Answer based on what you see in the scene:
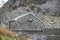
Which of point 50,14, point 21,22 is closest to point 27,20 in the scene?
point 21,22

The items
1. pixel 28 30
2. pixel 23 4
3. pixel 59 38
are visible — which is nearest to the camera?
pixel 59 38

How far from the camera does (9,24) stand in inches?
1156

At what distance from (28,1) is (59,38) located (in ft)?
87.2

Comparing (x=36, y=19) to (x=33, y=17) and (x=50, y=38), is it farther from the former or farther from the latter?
(x=50, y=38)

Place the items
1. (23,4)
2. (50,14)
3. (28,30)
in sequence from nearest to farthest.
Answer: (28,30)
(50,14)
(23,4)

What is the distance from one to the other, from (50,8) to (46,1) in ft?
5.25

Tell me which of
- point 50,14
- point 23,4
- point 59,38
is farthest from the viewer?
point 23,4

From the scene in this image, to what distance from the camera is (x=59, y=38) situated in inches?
950

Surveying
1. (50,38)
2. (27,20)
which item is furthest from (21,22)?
(50,38)

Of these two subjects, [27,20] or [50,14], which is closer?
[27,20]

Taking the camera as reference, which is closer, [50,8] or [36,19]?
[36,19]

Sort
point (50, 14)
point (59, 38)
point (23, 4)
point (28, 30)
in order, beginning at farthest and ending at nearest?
point (23, 4) → point (50, 14) → point (28, 30) → point (59, 38)

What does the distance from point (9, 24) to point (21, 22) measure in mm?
1086

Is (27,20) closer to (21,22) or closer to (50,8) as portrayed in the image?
(21,22)
